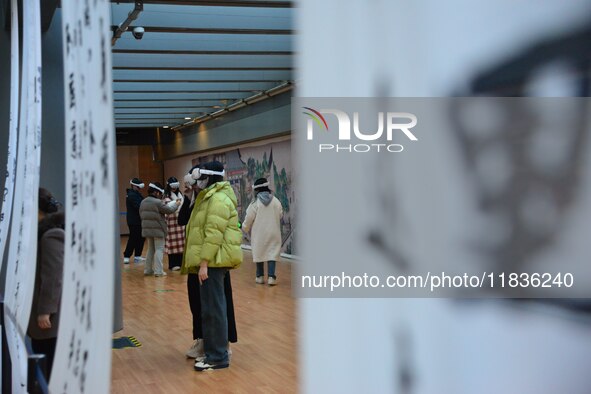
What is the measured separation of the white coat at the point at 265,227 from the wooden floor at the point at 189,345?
1.52 feet

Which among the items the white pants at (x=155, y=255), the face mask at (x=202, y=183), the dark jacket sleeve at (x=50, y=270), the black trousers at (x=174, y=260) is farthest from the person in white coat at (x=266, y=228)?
the dark jacket sleeve at (x=50, y=270)

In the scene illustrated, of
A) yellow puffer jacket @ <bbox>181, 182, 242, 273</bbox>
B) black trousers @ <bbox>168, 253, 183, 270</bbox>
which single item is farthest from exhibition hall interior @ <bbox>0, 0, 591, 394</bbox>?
black trousers @ <bbox>168, 253, 183, 270</bbox>

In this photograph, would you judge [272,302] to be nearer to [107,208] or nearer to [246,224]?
[246,224]

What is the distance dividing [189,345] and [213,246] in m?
1.66

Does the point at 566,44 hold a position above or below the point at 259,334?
above

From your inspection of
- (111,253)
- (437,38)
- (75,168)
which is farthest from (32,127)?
(437,38)

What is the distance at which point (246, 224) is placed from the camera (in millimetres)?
11312

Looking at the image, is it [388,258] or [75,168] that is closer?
[388,258]

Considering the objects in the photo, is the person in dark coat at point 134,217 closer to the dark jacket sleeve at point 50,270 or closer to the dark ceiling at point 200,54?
the dark ceiling at point 200,54

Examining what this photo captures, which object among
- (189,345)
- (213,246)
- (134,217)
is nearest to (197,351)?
(189,345)

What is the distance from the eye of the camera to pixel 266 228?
1120 centimetres

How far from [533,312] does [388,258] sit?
30 cm

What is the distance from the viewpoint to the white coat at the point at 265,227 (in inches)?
435

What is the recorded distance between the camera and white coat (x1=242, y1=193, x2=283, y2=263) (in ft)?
36.2
